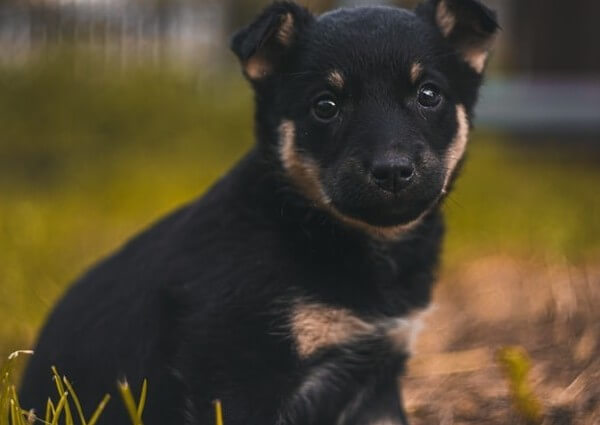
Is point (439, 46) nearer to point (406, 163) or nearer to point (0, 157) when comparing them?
point (406, 163)

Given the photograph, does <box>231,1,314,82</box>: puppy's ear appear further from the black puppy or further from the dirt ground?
the dirt ground

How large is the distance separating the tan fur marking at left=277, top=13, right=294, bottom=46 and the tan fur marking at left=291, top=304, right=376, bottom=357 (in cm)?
94

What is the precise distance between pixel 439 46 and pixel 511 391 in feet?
3.96

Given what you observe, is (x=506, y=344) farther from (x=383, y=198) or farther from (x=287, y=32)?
(x=287, y=32)

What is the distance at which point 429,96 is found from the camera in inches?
134

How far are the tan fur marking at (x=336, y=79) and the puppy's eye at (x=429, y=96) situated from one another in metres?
0.26

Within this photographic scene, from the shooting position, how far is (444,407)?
3902mm

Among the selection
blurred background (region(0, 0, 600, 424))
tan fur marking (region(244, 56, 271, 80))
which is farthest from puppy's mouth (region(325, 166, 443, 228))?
blurred background (region(0, 0, 600, 424))

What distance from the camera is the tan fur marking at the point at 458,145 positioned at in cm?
349

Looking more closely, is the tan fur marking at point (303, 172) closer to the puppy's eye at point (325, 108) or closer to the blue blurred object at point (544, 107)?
the puppy's eye at point (325, 108)

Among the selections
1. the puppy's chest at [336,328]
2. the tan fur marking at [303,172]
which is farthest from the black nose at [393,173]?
the puppy's chest at [336,328]

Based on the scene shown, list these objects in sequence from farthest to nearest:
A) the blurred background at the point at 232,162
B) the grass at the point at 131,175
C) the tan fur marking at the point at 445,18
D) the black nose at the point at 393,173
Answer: the grass at the point at 131,175, the blurred background at the point at 232,162, the tan fur marking at the point at 445,18, the black nose at the point at 393,173

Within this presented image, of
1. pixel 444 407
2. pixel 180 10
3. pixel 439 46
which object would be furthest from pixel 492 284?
pixel 180 10

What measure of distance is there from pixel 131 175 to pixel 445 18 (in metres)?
7.50
